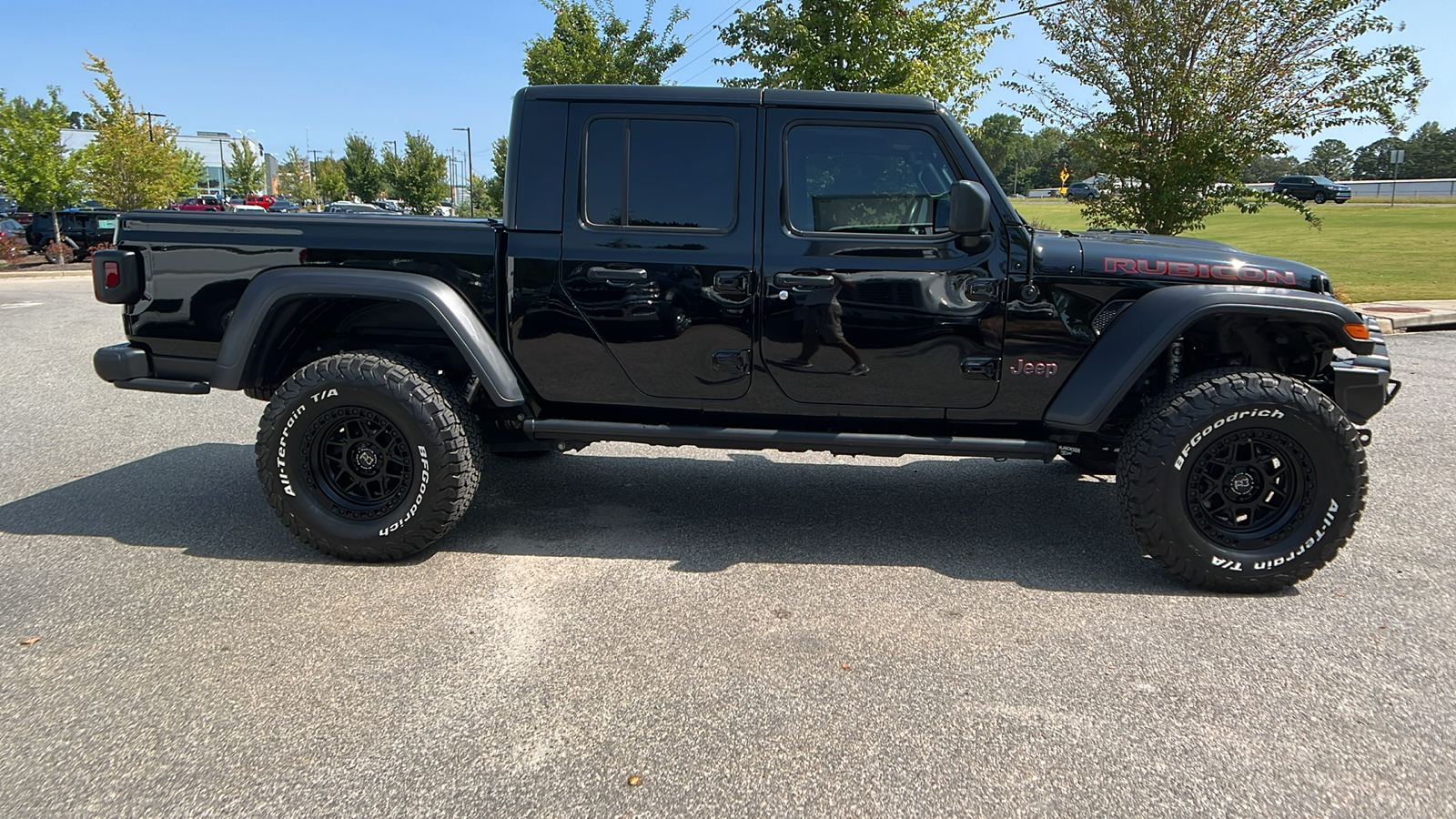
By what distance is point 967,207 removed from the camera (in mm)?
3652

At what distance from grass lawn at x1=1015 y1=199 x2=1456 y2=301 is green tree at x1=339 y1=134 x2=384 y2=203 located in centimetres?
3741

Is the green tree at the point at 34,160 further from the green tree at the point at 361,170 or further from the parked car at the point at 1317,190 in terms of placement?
the parked car at the point at 1317,190

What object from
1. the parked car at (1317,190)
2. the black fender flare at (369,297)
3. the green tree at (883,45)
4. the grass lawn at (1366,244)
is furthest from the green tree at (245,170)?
the black fender flare at (369,297)

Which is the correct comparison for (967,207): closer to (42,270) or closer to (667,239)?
(667,239)

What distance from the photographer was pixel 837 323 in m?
3.92

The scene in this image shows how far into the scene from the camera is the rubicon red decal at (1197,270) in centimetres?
385

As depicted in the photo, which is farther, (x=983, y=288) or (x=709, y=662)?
(x=983, y=288)

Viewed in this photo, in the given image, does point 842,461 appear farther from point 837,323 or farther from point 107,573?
point 107,573

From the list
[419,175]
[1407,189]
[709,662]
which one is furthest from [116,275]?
[1407,189]

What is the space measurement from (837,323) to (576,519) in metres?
1.68

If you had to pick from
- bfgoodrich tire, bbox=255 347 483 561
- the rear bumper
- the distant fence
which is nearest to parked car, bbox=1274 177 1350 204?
the distant fence

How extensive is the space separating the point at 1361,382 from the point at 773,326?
2423mm

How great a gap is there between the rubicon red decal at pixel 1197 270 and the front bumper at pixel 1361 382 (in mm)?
427

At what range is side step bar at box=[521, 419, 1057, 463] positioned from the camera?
3.97 metres
